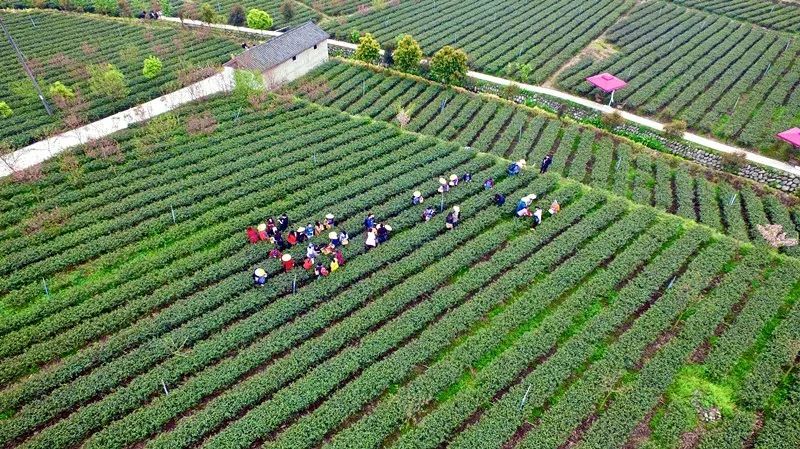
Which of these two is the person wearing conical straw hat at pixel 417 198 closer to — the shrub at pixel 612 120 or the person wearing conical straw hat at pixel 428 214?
the person wearing conical straw hat at pixel 428 214

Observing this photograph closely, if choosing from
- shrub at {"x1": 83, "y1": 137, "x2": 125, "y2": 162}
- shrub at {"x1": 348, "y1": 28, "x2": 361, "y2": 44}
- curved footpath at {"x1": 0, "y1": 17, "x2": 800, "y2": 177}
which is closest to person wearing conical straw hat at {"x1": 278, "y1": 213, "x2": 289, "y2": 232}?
shrub at {"x1": 83, "y1": 137, "x2": 125, "y2": 162}

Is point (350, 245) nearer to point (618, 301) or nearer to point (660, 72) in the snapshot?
point (618, 301)

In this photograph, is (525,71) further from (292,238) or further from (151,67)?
(151,67)

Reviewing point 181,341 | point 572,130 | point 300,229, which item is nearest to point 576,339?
point 300,229

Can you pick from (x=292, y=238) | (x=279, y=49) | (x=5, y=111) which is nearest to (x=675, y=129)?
(x=292, y=238)

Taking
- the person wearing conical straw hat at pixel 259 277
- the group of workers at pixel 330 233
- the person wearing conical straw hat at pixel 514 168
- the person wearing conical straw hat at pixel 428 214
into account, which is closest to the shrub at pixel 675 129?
the person wearing conical straw hat at pixel 514 168

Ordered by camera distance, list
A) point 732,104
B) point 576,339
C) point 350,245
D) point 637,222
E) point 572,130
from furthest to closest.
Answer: point 732,104
point 572,130
point 637,222
point 350,245
point 576,339
